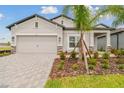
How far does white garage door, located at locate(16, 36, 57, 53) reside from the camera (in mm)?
27109

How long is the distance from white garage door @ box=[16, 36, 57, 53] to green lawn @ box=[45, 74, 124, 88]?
1774 cm

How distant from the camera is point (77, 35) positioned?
27.7 m

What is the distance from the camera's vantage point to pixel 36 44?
27.1 m

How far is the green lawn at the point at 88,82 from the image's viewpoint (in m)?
8.23

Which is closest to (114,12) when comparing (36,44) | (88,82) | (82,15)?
(82,15)

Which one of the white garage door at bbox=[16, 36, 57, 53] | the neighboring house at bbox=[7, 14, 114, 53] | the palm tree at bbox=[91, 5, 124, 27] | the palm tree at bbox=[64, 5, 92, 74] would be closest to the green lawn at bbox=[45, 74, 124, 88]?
the palm tree at bbox=[64, 5, 92, 74]

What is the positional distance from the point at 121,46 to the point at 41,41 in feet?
32.2

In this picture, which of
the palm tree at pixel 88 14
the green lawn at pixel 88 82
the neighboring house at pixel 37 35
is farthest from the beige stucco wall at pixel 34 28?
the green lawn at pixel 88 82

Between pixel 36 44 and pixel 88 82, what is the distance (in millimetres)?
18744

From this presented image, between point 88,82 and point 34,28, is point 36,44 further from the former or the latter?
point 88,82

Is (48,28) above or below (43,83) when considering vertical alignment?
above

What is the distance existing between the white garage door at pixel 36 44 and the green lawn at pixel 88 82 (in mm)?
17737
